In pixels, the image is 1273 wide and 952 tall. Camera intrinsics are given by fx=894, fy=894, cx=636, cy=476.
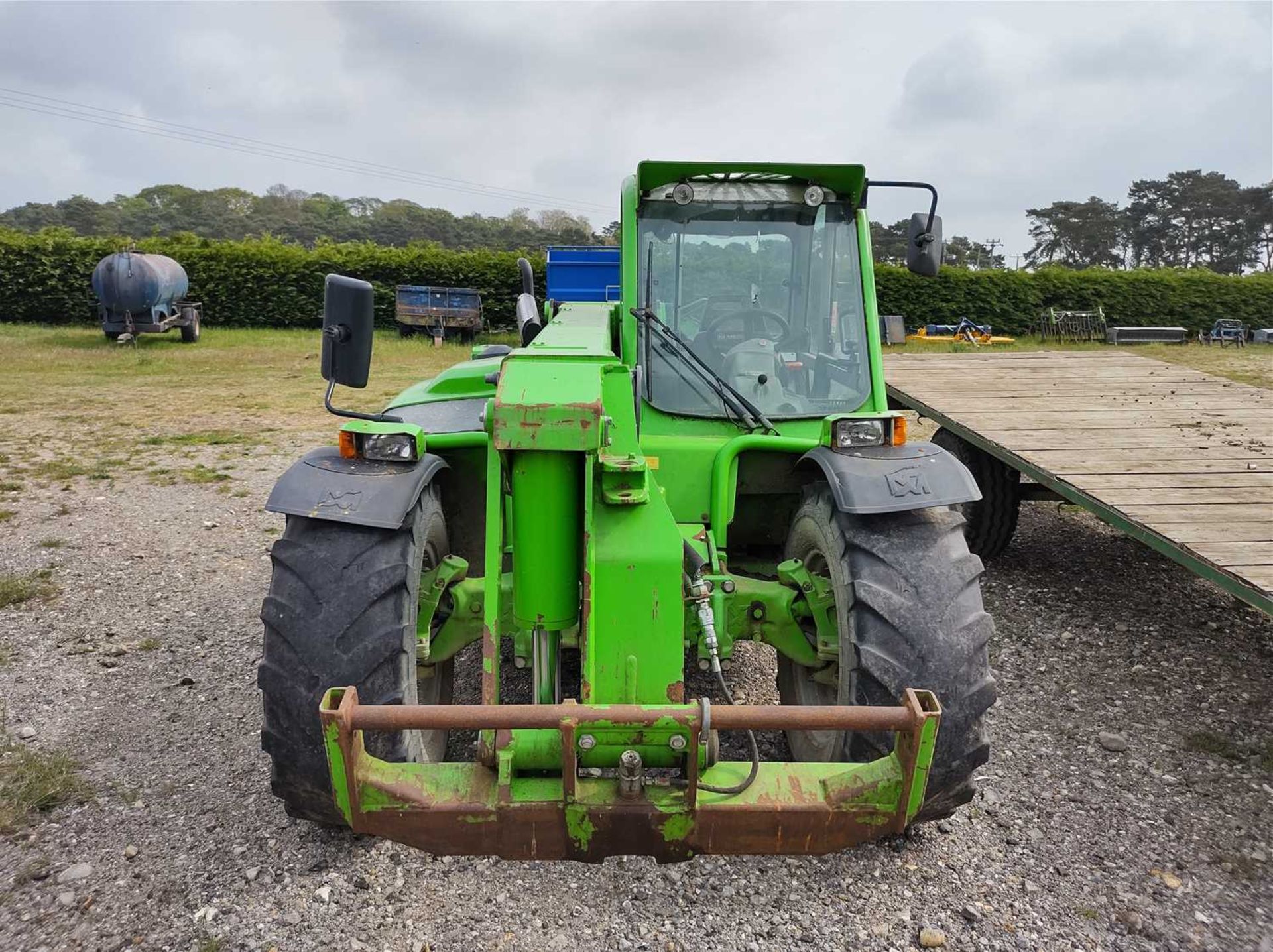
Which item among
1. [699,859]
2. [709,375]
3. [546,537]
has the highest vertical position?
[709,375]

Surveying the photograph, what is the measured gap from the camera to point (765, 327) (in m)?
3.77

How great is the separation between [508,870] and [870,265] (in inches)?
108

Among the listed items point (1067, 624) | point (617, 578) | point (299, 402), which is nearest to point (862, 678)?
point (617, 578)

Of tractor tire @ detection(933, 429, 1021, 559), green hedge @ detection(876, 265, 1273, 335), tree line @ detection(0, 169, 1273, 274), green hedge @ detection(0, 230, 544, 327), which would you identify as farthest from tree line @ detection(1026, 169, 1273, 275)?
tractor tire @ detection(933, 429, 1021, 559)

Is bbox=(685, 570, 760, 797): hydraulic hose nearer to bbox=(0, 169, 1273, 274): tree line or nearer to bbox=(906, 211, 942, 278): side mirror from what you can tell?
bbox=(906, 211, 942, 278): side mirror

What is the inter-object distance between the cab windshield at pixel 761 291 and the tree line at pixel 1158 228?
146ft

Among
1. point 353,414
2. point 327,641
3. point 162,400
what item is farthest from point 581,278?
point 327,641

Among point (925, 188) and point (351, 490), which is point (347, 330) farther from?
point (925, 188)

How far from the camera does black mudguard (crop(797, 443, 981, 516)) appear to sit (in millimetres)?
2691

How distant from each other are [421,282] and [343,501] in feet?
72.8

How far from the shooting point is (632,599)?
238 cm

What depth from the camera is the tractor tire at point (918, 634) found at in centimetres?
253

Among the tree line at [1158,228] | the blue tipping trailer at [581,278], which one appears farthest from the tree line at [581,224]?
the blue tipping trailer at [581,278]

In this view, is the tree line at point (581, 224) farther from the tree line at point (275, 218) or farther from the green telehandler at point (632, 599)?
the green telehandler at point (632, 599)
